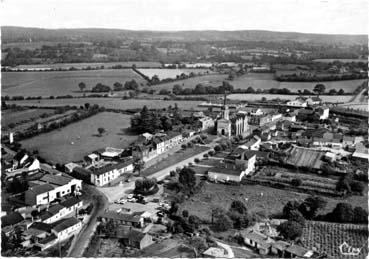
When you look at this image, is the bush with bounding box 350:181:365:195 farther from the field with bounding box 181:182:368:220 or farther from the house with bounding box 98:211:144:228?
the house with bounding box 98:211:144:228

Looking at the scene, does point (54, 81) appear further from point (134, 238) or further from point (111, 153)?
point (134, 238)

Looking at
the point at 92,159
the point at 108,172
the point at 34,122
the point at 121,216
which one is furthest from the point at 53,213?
the point at 34,122

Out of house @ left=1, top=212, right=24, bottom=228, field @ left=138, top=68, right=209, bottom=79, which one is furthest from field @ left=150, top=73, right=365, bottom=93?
house @ left=1, top=212, right=24, bottom=228

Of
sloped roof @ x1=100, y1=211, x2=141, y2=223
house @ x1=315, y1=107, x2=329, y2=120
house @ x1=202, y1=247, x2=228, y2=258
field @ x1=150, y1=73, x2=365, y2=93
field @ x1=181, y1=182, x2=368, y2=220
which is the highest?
field @ x1=150, y1=73, x2=365, y2=93

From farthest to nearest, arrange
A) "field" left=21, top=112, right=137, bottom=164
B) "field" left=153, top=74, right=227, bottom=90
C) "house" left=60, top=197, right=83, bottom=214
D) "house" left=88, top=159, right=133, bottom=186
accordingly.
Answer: "field" left=153, top=74, right=227, bottom=90 < "field" left=21, top=112, right=137, bottom=164 < "house" left=88, top=159, right=133, bottom=186 < "house" left=60, top=197, right=83, bottom=214

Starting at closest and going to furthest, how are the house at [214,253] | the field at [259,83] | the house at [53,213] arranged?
1. the house at [214,253]
2. the house at [53,213]
3. the field at [259,83]

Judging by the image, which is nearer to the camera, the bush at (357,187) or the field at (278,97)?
the bush at (357,187)

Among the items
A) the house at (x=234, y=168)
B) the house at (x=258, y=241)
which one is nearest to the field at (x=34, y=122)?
the house at (x=234, y=168)

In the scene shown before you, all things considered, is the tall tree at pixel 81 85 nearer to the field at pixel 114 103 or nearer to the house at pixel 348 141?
the field at pixel 114 103
